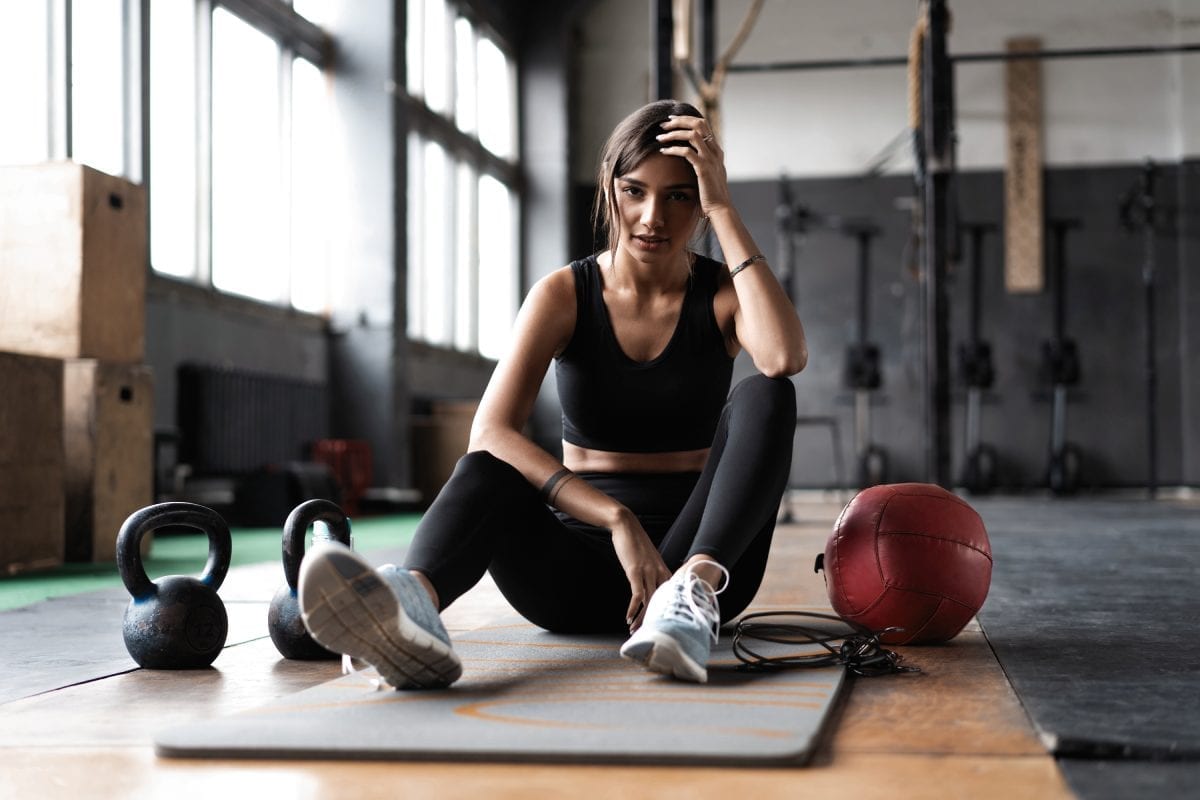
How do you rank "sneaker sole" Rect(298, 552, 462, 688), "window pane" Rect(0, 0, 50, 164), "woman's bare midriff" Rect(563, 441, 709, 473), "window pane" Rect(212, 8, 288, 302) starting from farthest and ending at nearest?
"window pane" Rect(212, 8, 288, 302)
"window pane" Rect(0, 0, 50, 164)
"woman's bare midriff" Rect(563, 441, 709, 473)
"sneaker sole" Rect(298, 552, 462, 688)

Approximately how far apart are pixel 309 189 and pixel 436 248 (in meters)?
1.74

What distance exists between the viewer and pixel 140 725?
1.62 meters

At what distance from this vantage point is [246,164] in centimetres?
720

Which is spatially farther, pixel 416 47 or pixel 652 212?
pixel 416 47

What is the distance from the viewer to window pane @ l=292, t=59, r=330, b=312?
7906 millimetres

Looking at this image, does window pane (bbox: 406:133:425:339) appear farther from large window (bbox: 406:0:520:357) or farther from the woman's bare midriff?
the woman's bare midriff

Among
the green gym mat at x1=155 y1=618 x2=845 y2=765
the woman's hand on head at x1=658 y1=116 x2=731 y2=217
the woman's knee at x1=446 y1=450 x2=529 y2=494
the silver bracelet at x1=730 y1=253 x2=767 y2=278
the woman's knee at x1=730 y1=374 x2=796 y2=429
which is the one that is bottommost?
the green gym mat at x1=155 y1=618 x2=845 y2=765

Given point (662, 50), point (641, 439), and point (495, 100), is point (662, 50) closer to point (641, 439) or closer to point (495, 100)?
point (641, 439)

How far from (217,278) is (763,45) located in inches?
251

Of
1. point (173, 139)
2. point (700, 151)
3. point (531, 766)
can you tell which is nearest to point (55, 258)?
point (173, 139)

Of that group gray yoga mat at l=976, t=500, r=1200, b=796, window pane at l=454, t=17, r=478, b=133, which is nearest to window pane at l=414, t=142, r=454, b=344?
window pane at l=454, t=17, r=478, b=133

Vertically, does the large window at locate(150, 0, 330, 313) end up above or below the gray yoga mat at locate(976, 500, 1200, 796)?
above

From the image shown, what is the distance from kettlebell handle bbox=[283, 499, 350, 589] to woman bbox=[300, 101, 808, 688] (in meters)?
0.25

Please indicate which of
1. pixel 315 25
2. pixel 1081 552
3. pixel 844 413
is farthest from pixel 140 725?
pixel 844 413
